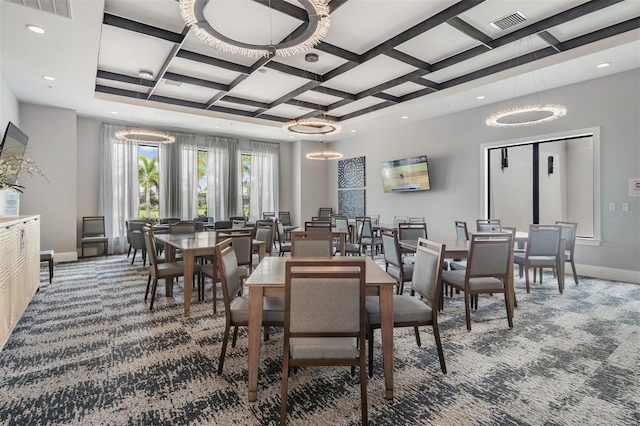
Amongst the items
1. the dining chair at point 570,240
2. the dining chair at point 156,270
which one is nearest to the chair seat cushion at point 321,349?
the dining chair at point 156,270

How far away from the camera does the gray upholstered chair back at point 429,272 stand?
2.30m

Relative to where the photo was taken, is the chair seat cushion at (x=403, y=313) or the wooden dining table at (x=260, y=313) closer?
the wooden dining table at (x=260, y=313)

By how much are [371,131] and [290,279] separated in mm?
8378

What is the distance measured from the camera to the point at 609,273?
5305 millimetres

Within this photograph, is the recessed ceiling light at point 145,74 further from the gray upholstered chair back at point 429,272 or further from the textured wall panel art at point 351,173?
the textured wall panel art at point 351,173

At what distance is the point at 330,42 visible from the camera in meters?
4.68

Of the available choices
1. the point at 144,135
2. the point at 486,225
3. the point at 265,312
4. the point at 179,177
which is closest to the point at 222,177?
the point at 179,177

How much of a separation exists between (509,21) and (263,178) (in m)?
7.75

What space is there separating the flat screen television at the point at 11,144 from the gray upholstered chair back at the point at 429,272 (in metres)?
5.18

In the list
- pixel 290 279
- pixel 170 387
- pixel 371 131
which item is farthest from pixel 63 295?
pixel 371 131

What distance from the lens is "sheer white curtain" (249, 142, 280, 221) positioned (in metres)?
10.3

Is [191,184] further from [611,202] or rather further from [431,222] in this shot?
[611,202]

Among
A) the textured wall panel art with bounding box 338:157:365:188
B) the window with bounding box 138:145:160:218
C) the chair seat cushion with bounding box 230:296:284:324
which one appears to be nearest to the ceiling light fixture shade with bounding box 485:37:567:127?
the textured wall panel art with bounding box 338:157:365:188

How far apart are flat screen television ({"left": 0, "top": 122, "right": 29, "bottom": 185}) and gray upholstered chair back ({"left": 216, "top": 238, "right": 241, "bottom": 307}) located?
12.4 feet
